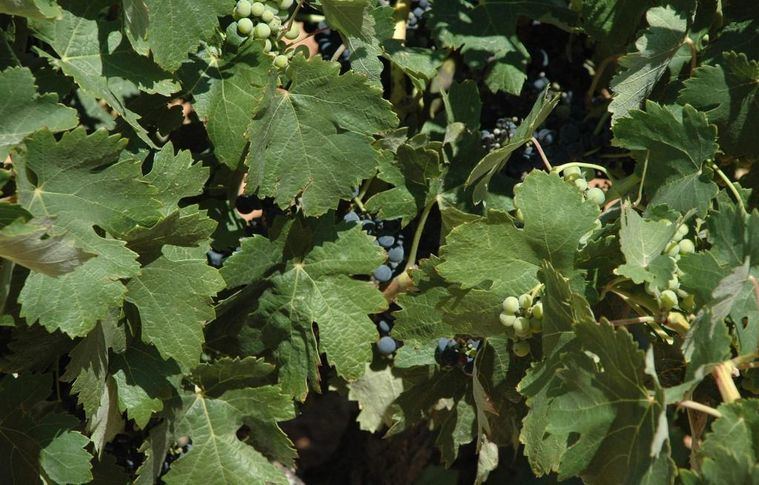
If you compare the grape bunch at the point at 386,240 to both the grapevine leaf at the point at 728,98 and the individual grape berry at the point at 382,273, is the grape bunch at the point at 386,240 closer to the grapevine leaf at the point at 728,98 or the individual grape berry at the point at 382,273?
the individual grape berry at the point at 382,273

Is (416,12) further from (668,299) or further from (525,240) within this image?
(668,299)

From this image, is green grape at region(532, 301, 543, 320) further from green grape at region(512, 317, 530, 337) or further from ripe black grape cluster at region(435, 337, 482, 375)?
ripe black grape cluster at region(435, 337, 482, 375)

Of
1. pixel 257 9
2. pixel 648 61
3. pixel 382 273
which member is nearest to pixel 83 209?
pixel 257 9

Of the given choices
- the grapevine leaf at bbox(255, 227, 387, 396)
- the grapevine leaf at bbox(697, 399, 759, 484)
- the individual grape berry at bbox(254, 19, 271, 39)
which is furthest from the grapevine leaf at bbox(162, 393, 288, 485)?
the grapevine leaf at bbox(697, 399, 759, 484)

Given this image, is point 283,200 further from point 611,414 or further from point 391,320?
point 611,414

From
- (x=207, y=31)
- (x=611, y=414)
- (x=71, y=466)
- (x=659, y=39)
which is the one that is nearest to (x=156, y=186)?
(x=207, y=31)
